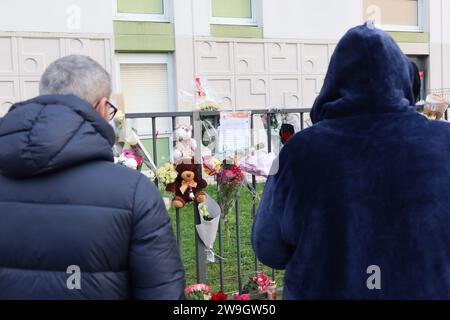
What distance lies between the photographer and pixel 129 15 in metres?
7.59

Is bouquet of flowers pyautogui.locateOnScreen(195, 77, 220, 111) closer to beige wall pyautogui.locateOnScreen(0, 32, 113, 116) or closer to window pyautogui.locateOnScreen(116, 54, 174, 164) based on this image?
beige wall pyautogui.locateOnScreen(0, 32, 113, 116)

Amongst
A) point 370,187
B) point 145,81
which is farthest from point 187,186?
point 145,81

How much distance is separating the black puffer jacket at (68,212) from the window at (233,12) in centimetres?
697

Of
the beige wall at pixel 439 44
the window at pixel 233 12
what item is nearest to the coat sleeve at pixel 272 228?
the window at pixel 233 12

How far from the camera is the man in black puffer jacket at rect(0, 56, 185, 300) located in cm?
136

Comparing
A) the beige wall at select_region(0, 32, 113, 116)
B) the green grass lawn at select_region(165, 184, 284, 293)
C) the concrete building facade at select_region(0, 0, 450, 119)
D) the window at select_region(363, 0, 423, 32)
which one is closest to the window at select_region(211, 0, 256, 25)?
the concrete building facade at select_region(0, 0, 450, 119)

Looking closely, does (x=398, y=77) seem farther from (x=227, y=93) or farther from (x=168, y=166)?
(x=227, y=93)

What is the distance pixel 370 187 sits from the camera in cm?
152

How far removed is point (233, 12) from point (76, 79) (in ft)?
23.2

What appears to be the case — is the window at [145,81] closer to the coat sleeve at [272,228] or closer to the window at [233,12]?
the window at [233,12]

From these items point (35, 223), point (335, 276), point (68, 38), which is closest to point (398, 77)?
point (335, 276)

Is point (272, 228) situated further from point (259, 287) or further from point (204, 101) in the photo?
point (204, 101)

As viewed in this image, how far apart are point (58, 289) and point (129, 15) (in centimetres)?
672

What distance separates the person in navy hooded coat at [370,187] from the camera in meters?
1.50
